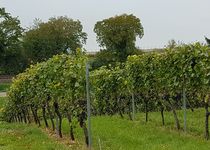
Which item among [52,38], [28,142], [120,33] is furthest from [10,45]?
[28,142]

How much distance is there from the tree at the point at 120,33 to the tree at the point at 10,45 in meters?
13.2

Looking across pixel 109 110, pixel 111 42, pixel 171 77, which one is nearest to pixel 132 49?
pixel 111 42

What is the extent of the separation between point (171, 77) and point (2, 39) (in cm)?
6423

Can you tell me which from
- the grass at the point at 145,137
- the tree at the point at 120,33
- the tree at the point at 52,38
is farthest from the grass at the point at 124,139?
the tree at the point at 52,38

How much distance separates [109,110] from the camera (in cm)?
2409

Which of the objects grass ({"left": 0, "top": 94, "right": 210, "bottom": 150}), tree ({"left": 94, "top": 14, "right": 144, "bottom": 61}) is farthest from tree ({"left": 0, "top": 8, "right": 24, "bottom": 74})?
grass ({"left": 0, "top": 94, "right": 210, "bottom": 150})

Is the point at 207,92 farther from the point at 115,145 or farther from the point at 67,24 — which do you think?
the point at 67,24

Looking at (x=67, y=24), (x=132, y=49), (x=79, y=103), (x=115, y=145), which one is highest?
(x=67, y=24)

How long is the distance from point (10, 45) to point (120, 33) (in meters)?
17.5

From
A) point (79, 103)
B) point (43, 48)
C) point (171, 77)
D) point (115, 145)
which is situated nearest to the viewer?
point (115, 145)

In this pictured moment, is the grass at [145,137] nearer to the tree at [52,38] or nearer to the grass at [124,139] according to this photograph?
the grass at [124,139]

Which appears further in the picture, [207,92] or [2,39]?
[2,39]

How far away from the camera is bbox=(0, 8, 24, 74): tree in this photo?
75500 millimetres

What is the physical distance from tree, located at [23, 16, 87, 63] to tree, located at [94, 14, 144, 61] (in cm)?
446
